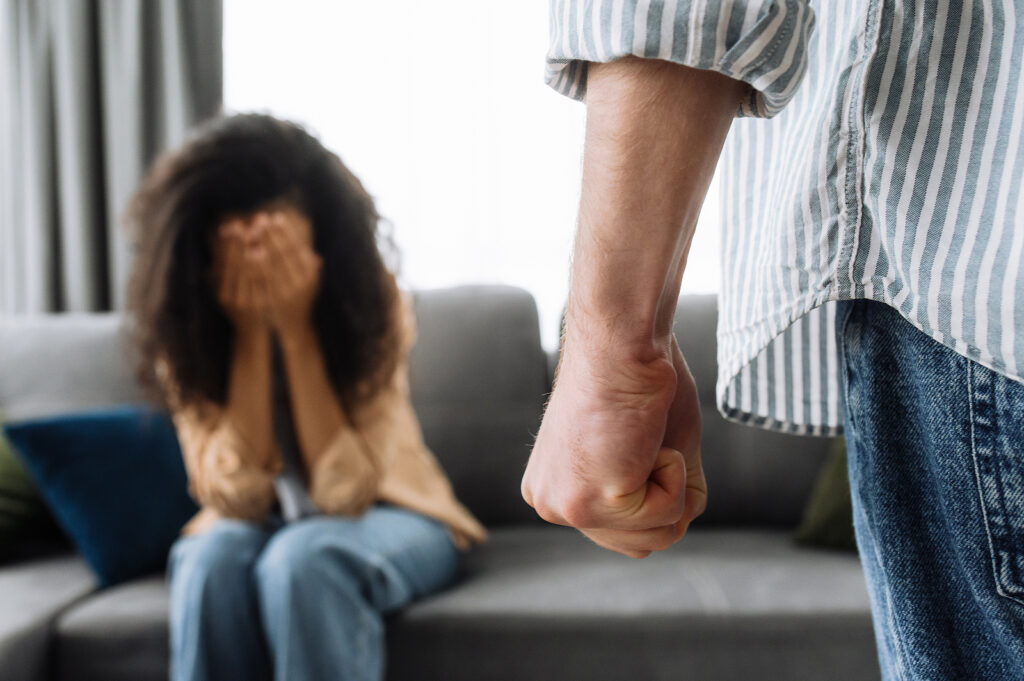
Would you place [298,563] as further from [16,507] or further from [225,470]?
[16,507]

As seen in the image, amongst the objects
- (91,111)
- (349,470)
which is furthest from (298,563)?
(91,111)

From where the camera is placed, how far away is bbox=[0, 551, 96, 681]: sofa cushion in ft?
3.76

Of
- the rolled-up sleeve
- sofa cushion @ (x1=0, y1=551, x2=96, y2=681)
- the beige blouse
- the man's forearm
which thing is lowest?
sofa cushion @ (x1=0, y1=551, x2=96, y2=681)

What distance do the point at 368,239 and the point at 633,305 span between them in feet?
3.94

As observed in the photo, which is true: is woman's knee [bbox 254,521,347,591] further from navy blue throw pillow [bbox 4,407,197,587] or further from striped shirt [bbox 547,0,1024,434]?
striped shirt [bbox 547,0,1024,434]

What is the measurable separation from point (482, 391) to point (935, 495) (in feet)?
4.53

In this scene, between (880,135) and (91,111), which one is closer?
(880,135)

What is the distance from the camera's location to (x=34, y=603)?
1.27m

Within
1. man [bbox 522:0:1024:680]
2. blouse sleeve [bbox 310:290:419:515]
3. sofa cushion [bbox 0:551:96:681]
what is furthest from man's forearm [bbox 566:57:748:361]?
sofa cushion [bbox 0:551:96:681]

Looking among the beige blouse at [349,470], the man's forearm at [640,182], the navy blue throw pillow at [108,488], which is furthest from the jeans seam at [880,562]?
the navy blue throw pillow at [108,488]

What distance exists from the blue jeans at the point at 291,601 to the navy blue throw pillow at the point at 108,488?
24cm

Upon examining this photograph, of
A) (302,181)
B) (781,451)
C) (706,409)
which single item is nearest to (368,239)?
(302,181)

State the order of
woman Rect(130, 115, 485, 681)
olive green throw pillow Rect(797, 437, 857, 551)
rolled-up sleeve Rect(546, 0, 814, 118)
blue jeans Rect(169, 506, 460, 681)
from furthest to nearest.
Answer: olive green throw pillow Rect(797, 437, 857, 551) → woman Rect(130, 115, 485, 681) → blue jeans Rect(169, 506, 460, 681) → rolled-up sleeve Rect(546, 0, 814, 118)

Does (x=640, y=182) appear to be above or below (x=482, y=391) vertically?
above
